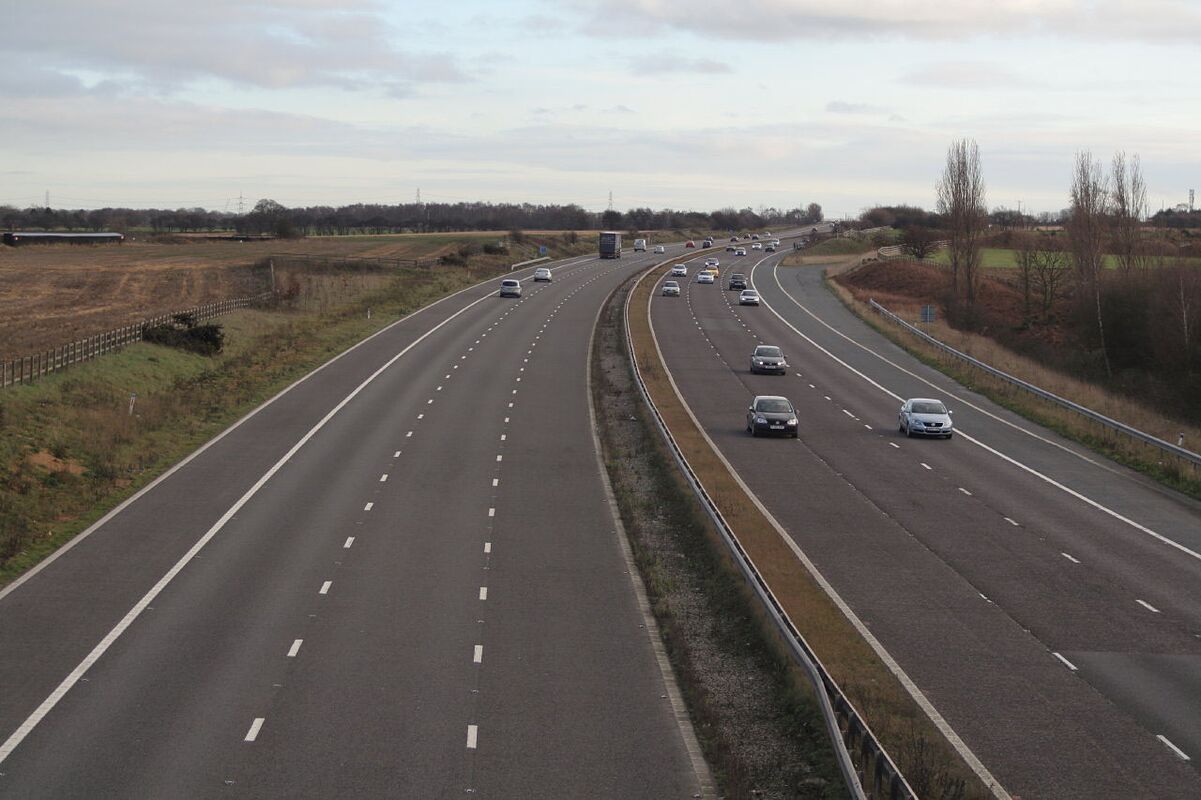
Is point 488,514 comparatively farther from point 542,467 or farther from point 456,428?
point 456,428

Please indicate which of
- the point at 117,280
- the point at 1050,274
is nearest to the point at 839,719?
the point at 1050,274

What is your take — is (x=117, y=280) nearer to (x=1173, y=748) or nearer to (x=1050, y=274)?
(x=1050, y=274)

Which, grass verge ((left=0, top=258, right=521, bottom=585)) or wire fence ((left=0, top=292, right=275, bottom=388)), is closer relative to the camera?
grass verge ((left=0, top=258, right=521, bottom=585))

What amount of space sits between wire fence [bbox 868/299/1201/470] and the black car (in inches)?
411

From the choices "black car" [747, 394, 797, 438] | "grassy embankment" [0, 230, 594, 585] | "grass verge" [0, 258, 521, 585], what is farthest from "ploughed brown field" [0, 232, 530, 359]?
"black car" [747, 394, 797, 438]

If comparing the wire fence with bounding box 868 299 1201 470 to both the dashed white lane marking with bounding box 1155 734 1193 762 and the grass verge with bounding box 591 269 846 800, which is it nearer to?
the grass verge with bounding box 591 269 846 800

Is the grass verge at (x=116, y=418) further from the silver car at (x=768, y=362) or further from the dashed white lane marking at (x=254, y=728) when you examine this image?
the silver car at (x=768, y=362)

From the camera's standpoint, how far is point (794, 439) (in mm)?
41094

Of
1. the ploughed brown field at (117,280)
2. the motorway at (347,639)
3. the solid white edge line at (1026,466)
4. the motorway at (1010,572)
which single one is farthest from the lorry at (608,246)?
the motorway at (347,639)

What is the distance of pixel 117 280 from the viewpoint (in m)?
99.4

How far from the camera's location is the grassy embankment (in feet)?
95.8

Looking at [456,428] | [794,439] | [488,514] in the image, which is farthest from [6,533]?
[794,439]

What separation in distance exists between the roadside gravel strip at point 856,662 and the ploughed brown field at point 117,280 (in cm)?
3525

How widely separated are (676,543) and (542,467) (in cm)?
912
